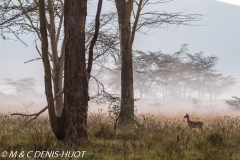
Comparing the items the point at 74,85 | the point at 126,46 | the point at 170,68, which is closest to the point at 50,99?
the point at 74,85

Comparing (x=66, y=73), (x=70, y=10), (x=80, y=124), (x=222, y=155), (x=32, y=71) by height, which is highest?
(x=32, y=71)

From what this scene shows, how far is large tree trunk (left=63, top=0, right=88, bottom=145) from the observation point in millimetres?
5648

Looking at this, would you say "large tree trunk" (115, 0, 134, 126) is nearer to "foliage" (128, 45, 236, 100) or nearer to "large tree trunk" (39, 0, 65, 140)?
"large tree trunk" (39, 0, 65, 140)

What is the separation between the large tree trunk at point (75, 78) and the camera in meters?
5.65

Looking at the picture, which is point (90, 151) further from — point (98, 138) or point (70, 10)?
point (70, 10)

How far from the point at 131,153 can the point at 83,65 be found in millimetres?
1964

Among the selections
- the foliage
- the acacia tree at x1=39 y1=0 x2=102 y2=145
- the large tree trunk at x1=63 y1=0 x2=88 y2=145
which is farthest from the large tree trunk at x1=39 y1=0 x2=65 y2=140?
the foliage

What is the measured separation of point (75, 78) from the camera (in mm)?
5691

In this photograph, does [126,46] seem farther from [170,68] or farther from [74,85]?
[170,68]

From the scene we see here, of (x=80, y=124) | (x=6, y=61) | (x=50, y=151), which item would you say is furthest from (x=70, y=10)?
(x=6, y=61)

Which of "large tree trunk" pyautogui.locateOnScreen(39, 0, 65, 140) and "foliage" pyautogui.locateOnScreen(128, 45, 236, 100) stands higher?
"foliage" pyautogui.locateOnScreen(128, 45, 236, 100)

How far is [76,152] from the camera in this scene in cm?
496

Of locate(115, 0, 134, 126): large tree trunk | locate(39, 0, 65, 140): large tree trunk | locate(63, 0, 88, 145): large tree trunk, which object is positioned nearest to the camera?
locate(63, 0, 88, 145): large tree trunk

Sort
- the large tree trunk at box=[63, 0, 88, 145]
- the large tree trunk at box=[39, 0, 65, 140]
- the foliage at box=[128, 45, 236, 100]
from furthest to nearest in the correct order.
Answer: the foliage at box=[128, 45, 236, 100], the large tree trunk at box=[39, 0, 65, 140], the large tree trunk at box=[63, 0, 88, 145]
